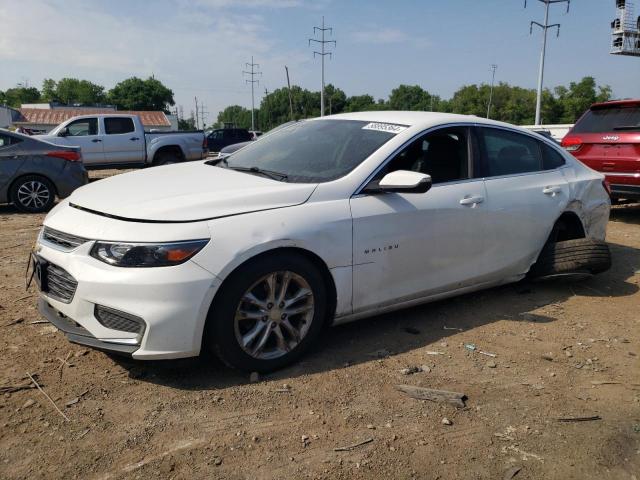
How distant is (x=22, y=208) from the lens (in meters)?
8.88

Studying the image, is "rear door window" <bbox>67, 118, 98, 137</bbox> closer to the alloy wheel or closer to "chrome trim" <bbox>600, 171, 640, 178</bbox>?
the alloy wheel

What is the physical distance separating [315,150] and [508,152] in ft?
5.48

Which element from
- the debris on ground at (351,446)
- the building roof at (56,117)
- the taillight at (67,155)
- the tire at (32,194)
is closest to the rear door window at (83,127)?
the taillight at (67,155)

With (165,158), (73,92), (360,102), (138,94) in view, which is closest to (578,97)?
(360,102)

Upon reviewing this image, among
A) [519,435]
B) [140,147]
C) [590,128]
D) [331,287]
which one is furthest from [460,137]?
[140,147]

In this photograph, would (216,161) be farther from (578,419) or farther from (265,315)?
(578,419)

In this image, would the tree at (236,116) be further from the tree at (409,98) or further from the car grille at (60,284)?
the car grille at (60,284)

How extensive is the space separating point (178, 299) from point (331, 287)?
3.25 feet

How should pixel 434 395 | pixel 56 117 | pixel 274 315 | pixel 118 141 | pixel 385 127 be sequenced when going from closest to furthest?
pixel 434 395, pixel 274 315, pixel 385 127, pixel 118 141, pixel 56 117

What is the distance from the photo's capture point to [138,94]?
107 m

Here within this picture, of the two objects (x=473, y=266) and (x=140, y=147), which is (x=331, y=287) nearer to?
(x=473, y=266)

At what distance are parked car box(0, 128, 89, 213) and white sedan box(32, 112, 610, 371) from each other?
Answer: 5972 millimetres

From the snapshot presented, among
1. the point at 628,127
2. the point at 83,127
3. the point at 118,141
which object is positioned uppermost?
the point at 83,127

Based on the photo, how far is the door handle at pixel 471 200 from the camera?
13.0ft
